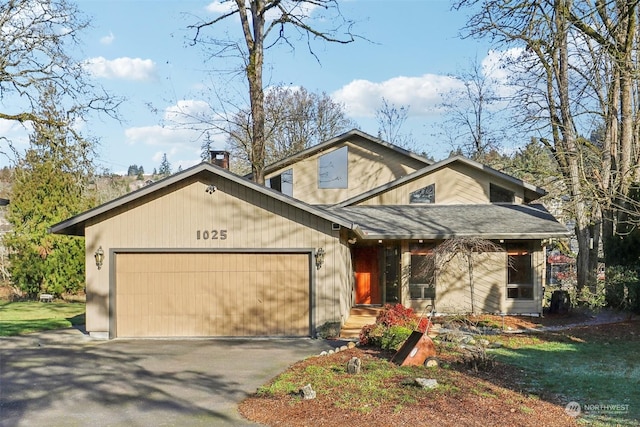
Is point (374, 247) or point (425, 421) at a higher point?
point (374, 247)

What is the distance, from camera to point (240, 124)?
1880 centimetres

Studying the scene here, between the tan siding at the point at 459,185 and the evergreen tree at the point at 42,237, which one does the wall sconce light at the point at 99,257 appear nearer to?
the tan siding at the point at 459,185

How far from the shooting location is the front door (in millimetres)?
19672

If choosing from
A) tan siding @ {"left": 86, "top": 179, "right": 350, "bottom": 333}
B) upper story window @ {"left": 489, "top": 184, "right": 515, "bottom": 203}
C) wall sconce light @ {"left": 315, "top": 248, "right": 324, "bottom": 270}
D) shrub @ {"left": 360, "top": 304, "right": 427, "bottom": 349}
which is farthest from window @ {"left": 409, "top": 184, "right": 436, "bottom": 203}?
shrub @ {"left": 360, "top": 304, "right": 427, "bottom": 349}

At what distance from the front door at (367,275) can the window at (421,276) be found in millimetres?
2291

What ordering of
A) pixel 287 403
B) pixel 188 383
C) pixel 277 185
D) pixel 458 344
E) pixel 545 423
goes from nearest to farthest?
pixel 545 423, pixel 287 403, pixel 188 383, pixel 458 344, pixel 277 185

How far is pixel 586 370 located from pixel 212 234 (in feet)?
28.4

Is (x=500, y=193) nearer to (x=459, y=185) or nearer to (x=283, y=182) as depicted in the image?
(x=459, y=185)

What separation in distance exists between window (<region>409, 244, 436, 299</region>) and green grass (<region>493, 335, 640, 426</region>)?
16.1 ft

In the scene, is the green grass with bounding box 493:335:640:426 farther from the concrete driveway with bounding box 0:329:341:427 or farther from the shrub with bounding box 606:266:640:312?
the concrete driveway with bounding box 0:329:341:427

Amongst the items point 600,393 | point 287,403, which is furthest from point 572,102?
point 287,403

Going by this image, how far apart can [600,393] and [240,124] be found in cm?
1395

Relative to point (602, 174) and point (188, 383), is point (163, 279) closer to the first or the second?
point (188, 383)

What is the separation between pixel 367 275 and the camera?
65.0 feet
